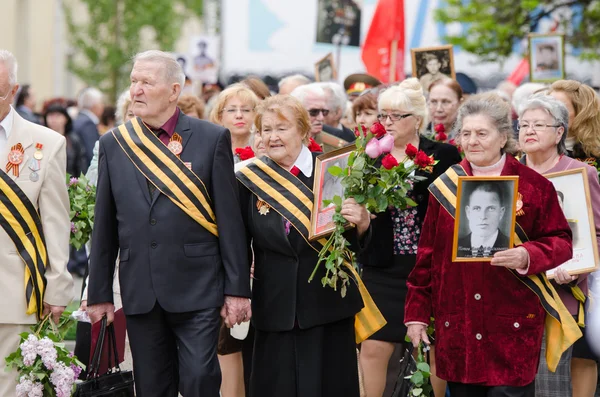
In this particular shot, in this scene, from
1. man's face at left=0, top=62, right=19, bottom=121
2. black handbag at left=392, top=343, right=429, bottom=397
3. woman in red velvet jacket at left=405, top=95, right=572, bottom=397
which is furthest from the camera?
black handbag at left=392, top=343, right=429, bottom=397

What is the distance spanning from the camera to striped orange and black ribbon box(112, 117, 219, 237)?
6180mm

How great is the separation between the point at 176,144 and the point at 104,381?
1.33m

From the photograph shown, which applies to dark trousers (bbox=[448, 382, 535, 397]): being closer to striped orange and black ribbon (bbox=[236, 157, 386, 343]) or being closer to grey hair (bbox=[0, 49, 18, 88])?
striped orange and black ribbon (bbox=[236, 157, 386, 343])

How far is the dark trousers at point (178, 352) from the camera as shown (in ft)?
20.1

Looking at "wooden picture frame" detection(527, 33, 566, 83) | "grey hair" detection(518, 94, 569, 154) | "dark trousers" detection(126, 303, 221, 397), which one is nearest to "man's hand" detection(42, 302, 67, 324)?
"dark trousers" detection(126, 303, 221, 397)

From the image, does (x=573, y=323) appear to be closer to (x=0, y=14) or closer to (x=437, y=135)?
(x=437, y=135)

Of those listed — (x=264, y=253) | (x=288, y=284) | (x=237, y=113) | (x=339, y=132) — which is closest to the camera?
(x=288, y=284)

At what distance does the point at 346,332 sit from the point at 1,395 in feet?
6.29

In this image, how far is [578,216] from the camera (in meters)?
6.76

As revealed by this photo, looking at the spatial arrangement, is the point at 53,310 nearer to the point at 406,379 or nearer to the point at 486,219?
the point at 406,379

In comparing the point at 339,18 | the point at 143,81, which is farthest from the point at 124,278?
the point at 339,18

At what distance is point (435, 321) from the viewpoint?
20.9ft

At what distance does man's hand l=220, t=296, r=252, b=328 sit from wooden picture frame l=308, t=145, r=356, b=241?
51cm

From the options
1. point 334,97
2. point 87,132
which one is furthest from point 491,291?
point 87,132
